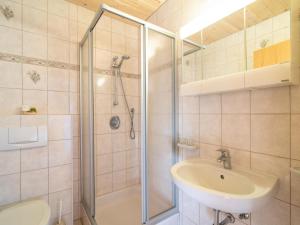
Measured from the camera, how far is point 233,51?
3.42 feet

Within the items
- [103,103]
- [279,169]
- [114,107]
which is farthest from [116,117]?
[279,169]

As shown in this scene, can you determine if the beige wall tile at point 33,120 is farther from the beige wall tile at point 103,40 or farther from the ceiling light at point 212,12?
the ceiling light at point 212,12

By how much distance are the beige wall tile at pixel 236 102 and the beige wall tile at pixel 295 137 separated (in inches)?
9.1

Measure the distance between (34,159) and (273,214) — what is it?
1.82 m

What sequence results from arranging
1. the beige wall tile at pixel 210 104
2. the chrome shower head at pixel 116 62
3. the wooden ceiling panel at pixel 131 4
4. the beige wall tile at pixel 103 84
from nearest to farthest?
the beige wall tile at pixel 210 104 → the wooden ceiling panel at pixel 131 4 → the beige wall tile at pixel 103 84 → the chrome shower head at pixel 116 62

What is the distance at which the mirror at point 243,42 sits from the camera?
83cm

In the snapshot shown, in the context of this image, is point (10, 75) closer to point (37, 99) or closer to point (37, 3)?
point (37, 99)

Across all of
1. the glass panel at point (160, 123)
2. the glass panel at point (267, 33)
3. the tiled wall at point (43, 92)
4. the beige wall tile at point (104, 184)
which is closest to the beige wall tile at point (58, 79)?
the tiled wall at point (43, 92)

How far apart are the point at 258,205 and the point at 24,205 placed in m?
1.60

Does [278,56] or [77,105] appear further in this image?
[77,105]

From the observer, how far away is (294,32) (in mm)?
750

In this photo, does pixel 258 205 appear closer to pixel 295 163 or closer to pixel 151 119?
pixel 295 163

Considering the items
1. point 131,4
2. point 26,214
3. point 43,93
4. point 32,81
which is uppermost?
point 131,4

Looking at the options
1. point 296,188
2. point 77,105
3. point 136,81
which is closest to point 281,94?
point 296,188
